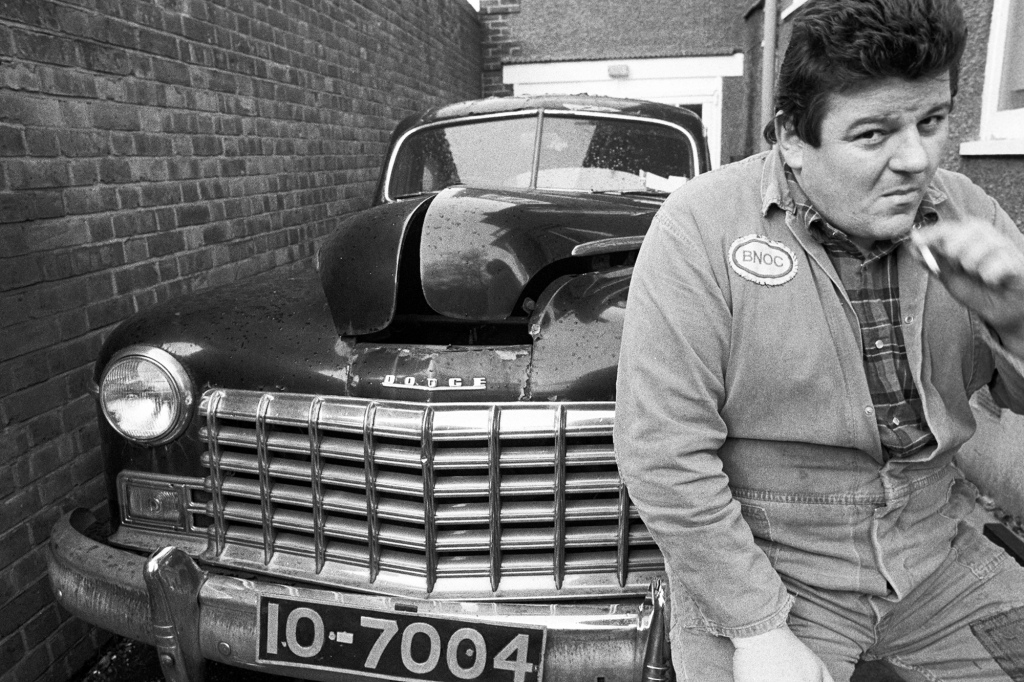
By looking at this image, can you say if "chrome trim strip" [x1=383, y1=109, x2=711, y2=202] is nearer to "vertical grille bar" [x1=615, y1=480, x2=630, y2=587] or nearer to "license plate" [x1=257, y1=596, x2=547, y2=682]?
"vertical grille bar" [x1=615, y1=480, x2=630, y2=587]

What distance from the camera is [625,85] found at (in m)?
10.9

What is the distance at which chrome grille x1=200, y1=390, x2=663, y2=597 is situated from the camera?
1685mm

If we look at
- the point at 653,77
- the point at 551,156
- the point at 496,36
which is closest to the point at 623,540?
the point at 551,156

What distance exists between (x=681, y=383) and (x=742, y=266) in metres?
0.22

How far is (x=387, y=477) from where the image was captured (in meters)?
1.76

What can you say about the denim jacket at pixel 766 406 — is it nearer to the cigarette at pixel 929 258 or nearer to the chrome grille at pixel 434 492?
the cigarette at pixel 929 258

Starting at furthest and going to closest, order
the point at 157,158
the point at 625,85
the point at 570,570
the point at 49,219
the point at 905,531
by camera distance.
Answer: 1. the point at 625,85
2. the point at 157,158
3. the point at 49,219
4. the point at 570,570
5. the point at 905,531

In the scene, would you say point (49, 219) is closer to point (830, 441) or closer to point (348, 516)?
point (348, 516)

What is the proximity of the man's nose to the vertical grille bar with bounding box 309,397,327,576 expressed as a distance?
4.10 feet

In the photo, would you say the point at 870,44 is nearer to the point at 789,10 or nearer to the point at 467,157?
the point at 467,157

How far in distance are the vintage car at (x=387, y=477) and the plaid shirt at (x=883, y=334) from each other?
0.57 meters

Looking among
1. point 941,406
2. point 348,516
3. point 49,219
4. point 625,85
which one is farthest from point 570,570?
point 625,85

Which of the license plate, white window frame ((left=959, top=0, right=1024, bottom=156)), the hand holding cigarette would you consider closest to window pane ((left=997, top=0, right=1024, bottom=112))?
white window frame ((left=959, top=0, right=1024, bottom=156))

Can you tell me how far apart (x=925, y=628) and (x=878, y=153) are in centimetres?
85
